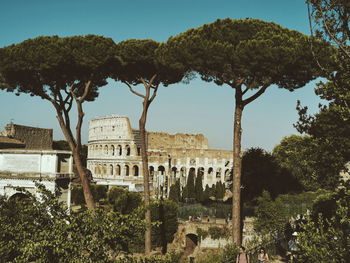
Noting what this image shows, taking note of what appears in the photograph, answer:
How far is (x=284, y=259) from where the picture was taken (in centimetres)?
1104

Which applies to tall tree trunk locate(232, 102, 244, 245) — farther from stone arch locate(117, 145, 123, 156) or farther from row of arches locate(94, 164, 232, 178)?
stone arch locate(117, 145, 123, 156)

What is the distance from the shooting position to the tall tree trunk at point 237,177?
33.6ft

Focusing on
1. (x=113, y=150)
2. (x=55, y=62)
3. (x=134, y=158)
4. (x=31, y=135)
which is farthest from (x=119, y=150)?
(x=55, y=62)

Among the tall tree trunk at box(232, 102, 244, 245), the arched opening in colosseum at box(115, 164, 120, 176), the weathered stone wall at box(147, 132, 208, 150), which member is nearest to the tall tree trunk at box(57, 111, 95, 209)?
the tall tree trunk at box(232, 102, 244, 245)

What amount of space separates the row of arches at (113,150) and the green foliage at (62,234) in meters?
37.7

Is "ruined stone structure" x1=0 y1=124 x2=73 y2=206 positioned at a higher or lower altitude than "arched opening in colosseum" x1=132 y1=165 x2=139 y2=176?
higher

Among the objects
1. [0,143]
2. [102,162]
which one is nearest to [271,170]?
[0,143]

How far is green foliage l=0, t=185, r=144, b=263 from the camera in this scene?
17.4 feet

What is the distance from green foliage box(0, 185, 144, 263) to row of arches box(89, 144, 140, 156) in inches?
1486

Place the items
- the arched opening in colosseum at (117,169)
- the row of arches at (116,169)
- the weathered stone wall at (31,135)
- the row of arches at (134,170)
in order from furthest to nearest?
the arched opening in colosseum at (117,169) < the row of arches at (116,169) < the row of arches at (134,170) < the weathered stone wall at (31,135)

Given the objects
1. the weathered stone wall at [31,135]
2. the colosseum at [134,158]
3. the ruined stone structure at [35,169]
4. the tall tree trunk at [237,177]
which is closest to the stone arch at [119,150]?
the colosseum at [134,158]

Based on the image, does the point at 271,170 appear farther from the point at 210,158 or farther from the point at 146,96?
the point at 210,158

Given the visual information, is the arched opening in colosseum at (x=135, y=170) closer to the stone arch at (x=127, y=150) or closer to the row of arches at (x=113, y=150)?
the row of arches at (x=113, y=150)

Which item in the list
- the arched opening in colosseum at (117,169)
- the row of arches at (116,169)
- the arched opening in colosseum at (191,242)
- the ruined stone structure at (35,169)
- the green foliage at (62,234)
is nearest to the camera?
the green foliage at (62,234)
